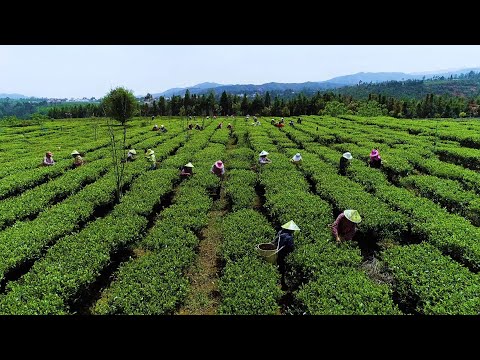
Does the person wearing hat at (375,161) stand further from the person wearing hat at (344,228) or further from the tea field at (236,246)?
the person wearing hat at (344,228)

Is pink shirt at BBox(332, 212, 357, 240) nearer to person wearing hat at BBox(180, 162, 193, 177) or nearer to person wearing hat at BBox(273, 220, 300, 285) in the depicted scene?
person wearing hat at BBox(273, 220, 300, 285)

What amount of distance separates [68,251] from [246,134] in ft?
90.5

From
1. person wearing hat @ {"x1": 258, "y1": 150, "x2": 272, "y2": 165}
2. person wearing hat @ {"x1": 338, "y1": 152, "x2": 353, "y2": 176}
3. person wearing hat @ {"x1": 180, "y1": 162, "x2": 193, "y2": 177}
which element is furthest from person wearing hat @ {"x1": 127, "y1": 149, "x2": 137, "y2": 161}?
person wearing hat @ {"x1": 338, "y1": 152, "x2": 353, "y2": 176}

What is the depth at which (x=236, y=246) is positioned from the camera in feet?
28.1

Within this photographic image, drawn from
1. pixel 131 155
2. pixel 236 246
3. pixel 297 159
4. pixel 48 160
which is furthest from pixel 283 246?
pixel 48 160

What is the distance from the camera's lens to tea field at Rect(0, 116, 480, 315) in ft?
21.2

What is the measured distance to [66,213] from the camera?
1085 centimetres

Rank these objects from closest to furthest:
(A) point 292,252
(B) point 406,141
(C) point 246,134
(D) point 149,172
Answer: (A) point 292,252, (D) point 149,172, (B) point 406,141, (C) point 246,134

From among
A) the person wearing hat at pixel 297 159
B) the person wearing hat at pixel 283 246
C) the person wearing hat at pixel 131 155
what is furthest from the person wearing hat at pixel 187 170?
the person wearing hat at pixel 283 246

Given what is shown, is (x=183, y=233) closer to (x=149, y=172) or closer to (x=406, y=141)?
(x=149, y=172)

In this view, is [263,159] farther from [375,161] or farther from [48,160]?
[48,160]
